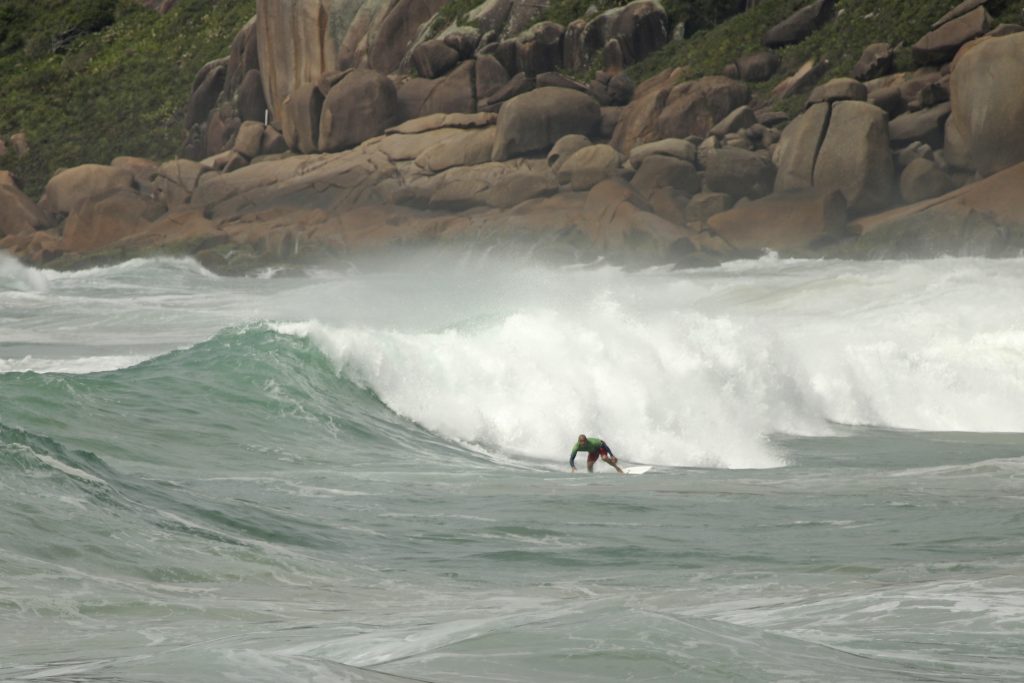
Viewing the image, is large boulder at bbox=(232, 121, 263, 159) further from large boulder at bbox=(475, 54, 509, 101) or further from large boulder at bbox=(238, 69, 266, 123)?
large boulder at bbox=(475, 54, 509, 101)

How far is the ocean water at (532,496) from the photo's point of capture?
8.29m

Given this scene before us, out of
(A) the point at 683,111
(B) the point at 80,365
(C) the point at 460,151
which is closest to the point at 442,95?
(C) the point at 460,151

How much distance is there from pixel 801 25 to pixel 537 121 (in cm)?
1076

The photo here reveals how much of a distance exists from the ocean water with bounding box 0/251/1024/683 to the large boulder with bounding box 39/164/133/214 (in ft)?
81.4

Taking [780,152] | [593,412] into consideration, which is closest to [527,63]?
[780,152]

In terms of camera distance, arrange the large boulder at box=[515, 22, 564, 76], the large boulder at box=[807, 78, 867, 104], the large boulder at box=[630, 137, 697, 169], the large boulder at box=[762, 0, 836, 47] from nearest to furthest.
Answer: the large boulder at box=[807, 78, 867, 104], the large boulder at box=[630, 137, 697, 169], the large boulder at box=[762, 0, 836, 47], the large boulder at box=[515, 22, 564, 76]

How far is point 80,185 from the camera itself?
57.2m

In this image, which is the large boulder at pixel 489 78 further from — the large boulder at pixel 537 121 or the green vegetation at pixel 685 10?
the green vegetation at pixel 685 10

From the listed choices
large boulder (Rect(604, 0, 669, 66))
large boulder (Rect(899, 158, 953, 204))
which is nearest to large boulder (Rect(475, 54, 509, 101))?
large boulder (Rect(604, 0, 669, 66))

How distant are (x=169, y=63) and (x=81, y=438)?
59966mm

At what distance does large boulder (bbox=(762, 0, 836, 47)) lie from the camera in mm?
52344

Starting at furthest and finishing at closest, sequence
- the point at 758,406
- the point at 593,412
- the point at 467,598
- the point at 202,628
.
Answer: the point at 758,406, the point at 593,412, the point at 467,598, the point at 202,628

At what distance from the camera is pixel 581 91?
50812mm

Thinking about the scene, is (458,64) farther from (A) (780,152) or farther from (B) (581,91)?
(A) (780,152)
